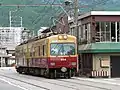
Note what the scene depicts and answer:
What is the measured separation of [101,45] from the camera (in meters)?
43.1

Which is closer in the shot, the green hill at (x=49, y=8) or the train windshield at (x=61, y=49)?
the train windshield at (x=61, y=49)

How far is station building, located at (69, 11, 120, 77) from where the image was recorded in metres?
43.1

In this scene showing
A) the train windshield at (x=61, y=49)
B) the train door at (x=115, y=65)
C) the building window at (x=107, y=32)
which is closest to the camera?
the train windshield at (x=61, y=49)

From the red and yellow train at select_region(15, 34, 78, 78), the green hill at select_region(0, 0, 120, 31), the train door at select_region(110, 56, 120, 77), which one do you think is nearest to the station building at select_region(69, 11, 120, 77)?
the train door at select_region(110, 56, 120, 77)

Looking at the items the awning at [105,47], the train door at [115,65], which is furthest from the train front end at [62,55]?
the train door at [115,65]

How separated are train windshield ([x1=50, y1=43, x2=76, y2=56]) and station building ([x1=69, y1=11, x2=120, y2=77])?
16.7 ft

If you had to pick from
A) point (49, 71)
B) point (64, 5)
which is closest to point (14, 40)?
point (64, 5)

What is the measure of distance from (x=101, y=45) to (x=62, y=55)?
6484 mm

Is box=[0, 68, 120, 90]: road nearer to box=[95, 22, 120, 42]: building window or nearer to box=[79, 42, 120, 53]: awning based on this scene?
box=[79, 42, 120, 53]: awning

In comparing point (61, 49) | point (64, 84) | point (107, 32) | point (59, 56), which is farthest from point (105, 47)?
point (64, 84)

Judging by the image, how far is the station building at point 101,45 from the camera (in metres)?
43.1

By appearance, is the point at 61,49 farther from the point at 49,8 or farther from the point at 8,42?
the point at 8,42

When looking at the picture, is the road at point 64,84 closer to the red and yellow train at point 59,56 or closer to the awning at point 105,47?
the red and yellow train at point 59,56

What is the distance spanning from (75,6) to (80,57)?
24.8 feet
